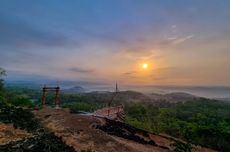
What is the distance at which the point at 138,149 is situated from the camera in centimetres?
1414

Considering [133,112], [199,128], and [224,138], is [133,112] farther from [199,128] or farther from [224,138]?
[224,138]

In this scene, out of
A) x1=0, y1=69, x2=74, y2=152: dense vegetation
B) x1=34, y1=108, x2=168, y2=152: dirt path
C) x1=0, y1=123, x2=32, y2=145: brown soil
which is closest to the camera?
x1=0, y1=69, x2=74, y2=152: dense vegetation

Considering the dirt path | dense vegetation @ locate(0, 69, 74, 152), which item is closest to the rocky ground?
the dirt path

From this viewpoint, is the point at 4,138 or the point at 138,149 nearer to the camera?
the point at 4,138

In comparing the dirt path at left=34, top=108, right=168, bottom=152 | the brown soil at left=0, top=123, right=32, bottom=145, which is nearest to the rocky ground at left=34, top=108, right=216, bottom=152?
the dirt path at left=34, top=108, right=168, bottom=152

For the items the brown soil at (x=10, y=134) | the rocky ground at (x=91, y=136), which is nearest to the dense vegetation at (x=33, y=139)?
the brown soil at (x=10, y=134)

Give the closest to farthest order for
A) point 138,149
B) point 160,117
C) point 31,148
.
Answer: point 31,148 < point 138,149 < point 160,117

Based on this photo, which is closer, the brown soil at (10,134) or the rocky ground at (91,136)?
the brown soil at (10,134)

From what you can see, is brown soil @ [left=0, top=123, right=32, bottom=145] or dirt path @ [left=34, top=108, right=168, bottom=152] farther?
dirt path @ [left=34, top=108, right=168, bottom=152]

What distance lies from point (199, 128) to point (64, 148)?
2500 centimetres

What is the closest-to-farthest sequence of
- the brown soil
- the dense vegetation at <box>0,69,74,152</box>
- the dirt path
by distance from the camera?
the dense vegetation at <box>0,69,74,152</box>
the brown soil
the dirt path

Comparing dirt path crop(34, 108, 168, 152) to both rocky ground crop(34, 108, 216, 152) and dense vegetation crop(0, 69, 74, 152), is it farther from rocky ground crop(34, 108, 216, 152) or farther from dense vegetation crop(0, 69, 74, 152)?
dense vegetation crop(0, 69, 74, 152)

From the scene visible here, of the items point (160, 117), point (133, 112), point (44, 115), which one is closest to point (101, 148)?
point (44, 115)

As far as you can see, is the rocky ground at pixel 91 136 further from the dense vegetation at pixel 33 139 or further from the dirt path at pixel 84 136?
the dense vegetation at pixel 33 139
